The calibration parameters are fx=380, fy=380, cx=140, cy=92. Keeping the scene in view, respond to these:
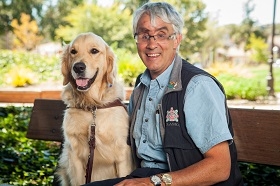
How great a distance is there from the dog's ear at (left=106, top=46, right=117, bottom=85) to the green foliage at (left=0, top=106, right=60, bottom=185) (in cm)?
166

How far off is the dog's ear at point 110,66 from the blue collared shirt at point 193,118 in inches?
29.8

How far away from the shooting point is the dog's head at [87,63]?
2.89m

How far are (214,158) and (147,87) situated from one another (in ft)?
2.35

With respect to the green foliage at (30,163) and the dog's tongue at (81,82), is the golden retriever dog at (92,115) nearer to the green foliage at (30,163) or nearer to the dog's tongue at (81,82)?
the dog's tongue at (81,82)

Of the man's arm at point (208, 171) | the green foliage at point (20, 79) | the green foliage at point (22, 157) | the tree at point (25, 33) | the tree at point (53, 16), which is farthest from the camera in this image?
the tree at point (53, 16)

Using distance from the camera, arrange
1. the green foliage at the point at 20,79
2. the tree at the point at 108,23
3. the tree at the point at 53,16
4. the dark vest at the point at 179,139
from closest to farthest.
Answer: the dark vest at the point at 179,139
the green foliage at the point at 20,79
the tree at the point at 108,23
the tree at the point at 53,16

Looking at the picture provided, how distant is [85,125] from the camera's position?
108 inches

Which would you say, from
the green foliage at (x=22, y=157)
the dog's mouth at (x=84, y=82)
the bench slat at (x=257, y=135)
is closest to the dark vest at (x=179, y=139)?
the bench slat at (x=257, y=135)

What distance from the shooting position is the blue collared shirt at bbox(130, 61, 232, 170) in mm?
1876

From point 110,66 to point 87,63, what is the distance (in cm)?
22

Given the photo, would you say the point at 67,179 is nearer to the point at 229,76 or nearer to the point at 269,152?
the point at 269,152

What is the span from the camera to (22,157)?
4695 mm

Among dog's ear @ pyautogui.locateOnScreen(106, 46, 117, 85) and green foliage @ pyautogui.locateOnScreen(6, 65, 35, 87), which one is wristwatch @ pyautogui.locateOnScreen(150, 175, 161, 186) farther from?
green foliage @ pyautogui.locateOnScreen(6, 65, 35, 87)

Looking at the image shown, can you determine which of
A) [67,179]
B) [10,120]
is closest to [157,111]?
[67,179]
